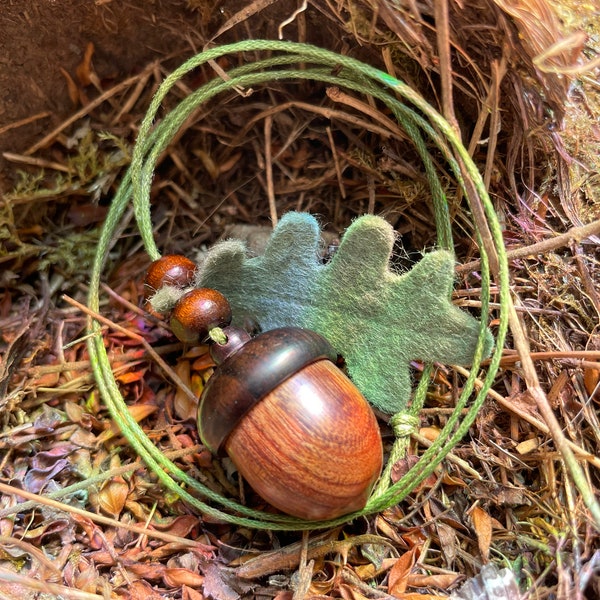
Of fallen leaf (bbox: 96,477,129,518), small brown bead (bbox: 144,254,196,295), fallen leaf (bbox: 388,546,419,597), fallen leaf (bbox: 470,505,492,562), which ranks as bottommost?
fallen leaf (bbox: 96,477,129,518)

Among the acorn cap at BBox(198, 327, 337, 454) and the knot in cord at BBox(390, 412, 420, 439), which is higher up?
the acorn cap at BBox(198, 327, 337, 454)

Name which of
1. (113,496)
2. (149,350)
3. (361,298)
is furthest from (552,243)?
(113,496)

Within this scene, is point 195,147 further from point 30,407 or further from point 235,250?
point 30,407

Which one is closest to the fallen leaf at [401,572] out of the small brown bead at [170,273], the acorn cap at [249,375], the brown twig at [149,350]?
the acorn cap at [249,375]

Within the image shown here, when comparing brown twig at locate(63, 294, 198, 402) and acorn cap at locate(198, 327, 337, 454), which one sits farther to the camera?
brown twig at locate(63, 294, 198, 402)

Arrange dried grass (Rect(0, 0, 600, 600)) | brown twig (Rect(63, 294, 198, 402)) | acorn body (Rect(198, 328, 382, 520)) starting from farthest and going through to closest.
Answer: brown twig (Rect(63, 294, 198, 402)) < dried grass (Rect(0, 0, 600, 600)) < acorn body (Rect(198, 328, 382, 520))

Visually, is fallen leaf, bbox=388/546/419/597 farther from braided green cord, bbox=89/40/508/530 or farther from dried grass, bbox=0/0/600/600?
braided green cord, bbox=89/40/508/530

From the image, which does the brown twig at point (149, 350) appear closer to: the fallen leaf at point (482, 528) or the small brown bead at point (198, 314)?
the small brown bead at point (198, 314)

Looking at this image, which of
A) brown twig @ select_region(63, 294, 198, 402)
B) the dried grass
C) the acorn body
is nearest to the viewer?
the acorn body

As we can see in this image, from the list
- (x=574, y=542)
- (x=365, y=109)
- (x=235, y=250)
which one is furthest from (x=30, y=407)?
(x=574, y=542)

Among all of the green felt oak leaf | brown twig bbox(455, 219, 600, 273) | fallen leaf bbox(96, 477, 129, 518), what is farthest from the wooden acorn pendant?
brown twig bbox(455, 219, 600, 273)
